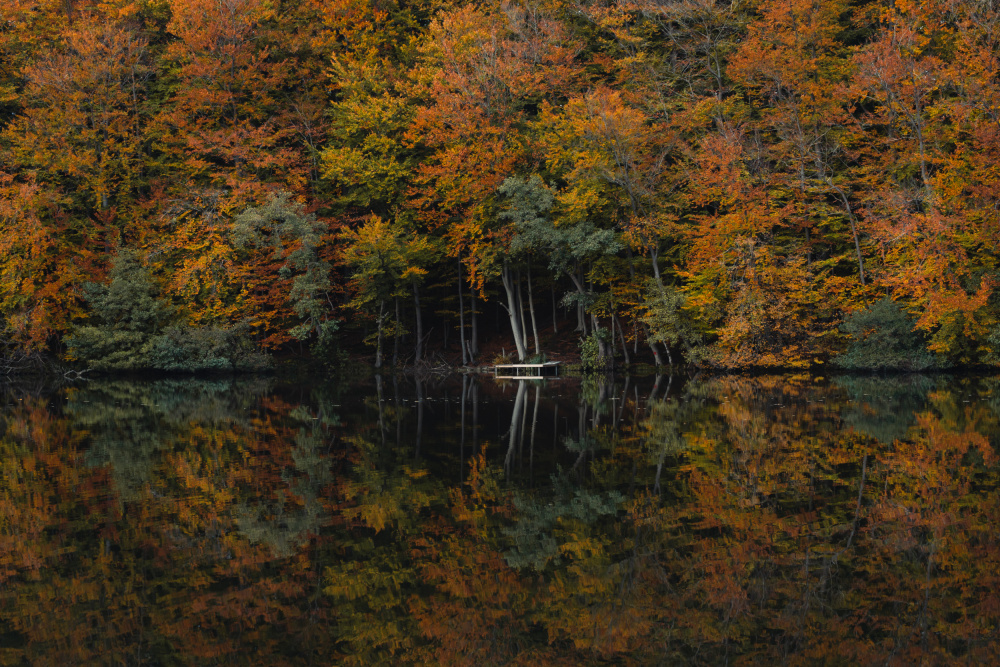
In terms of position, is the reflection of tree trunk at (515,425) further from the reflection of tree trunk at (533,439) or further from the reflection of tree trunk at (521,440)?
the reflection of tree trunk at (533,439)

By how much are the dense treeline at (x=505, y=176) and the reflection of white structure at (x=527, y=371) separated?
60.9 inches

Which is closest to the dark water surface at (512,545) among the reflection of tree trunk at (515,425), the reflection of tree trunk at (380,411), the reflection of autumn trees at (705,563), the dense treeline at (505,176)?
the reflection of autumn trees at (705,563)

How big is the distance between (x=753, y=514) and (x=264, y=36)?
121 ft

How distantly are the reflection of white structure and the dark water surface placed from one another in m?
16.6

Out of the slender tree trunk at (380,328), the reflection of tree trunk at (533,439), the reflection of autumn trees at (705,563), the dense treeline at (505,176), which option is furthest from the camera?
the slender tree trunk at (380,328)

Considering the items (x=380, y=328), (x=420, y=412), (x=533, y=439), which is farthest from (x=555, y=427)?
(x=380, y=328)

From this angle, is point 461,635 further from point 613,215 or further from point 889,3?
point 889,3

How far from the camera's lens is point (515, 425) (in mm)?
17484

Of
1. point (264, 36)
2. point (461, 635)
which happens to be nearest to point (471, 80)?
point (264, 36)

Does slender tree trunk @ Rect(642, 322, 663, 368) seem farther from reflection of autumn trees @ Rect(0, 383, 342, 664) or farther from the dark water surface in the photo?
reflection of autumn trees @ Rect(0, 383, 342, 664)

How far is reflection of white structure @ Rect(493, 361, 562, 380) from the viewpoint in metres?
33.5

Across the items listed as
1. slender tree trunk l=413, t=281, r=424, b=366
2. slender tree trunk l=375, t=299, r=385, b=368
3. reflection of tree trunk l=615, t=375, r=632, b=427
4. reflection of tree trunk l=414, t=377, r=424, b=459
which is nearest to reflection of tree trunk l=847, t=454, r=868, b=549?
reflection of tree trunk l=615, t=375, r=632, b=427

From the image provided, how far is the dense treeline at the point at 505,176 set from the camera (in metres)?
30.0

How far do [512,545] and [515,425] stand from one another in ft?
30.4
